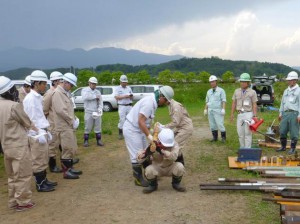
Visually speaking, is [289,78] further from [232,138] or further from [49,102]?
[49,102]

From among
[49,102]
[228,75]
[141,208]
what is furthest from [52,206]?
[228,75]

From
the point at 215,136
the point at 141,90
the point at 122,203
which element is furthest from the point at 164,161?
the point at 141,90

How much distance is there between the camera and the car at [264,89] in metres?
16.5

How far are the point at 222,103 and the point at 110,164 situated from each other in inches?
143

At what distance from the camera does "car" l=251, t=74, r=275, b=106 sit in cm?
1647

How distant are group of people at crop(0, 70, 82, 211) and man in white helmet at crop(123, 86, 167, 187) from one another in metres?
1.15

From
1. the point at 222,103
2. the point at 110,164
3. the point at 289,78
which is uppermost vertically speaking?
the point at 289,78

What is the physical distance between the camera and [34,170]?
5.27 metres

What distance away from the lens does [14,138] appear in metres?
4.32

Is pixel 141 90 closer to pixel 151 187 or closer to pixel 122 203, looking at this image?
pixel 151 187

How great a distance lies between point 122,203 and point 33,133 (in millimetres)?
1774

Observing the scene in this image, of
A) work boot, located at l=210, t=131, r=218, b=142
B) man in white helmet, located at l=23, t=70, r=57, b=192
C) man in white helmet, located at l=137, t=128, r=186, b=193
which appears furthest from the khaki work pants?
work boot, located at l=210, t=131, r=218, b=142

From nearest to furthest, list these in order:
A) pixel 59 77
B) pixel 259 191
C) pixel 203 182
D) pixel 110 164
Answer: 1. pixel 259 191
2. pixel 203 182
3. pixel 59 77
4. pixel 110 164

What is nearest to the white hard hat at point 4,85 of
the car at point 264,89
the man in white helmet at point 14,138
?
the man in white helmet at point 14,138
